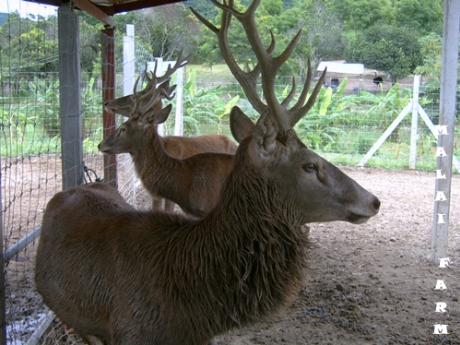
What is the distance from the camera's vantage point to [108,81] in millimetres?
6508

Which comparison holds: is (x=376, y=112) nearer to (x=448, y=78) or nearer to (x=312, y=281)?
(x=448, y=78)

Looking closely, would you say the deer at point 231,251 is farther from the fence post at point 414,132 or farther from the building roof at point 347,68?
the building roof at point 347,68

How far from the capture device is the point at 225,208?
2885 millimetres

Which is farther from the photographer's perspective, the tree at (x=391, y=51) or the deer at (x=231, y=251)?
the tree at (x=391, y=51)

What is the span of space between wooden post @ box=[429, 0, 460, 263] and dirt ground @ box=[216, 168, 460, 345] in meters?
0.39

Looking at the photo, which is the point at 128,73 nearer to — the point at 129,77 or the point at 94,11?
the point at 129,77

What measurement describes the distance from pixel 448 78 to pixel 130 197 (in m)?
5.42

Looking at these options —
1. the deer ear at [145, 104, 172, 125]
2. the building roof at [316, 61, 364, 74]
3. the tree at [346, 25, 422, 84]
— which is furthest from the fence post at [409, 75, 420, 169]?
the deer ear at [145, 104, 172, 125]

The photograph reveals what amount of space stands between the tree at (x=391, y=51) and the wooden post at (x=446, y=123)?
1000 centimetres

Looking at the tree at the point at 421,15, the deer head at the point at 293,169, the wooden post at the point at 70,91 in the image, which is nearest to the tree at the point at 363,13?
the tree at the point at 421,15

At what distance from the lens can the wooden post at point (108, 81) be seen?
6.22 meters

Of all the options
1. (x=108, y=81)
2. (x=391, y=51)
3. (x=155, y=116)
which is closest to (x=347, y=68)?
(x=391, y=51)

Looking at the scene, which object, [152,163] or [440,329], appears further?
[152,163]

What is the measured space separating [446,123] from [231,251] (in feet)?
13.9
